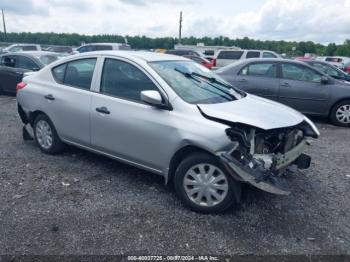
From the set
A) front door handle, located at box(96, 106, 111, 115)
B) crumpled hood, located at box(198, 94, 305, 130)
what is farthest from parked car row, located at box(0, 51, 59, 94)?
crumpled hood, located at box(198, 94, 305, 130)

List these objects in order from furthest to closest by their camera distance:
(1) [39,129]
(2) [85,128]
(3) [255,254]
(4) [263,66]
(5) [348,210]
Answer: (4) [263,66] → (1) [39,129] → (2) [85,128] → (5) [348,210] → (3) [255,254]

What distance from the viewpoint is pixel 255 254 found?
3.02 m

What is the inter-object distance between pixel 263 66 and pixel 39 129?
562cm

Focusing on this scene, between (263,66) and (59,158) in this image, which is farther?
(263,66)

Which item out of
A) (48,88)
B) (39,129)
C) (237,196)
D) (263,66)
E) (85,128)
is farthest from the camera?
(263,66)

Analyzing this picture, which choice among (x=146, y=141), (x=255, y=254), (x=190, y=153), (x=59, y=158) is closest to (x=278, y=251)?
(x=255, y=254)

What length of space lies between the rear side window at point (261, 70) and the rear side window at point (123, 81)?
16.3 feet

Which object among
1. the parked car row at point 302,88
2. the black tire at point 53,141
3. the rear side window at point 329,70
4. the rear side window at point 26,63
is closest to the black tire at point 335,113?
the parked car row at point 302,88

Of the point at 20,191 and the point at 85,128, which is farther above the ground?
the point at 85,128

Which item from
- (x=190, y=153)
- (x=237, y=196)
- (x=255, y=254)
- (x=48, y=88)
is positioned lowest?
(x=255, y=254)

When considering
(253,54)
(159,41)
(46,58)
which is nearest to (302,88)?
(46,58)

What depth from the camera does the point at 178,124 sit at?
11.9 ft

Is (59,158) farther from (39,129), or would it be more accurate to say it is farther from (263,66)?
(263,66)

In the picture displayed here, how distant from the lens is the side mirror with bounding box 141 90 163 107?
3.68 meters
